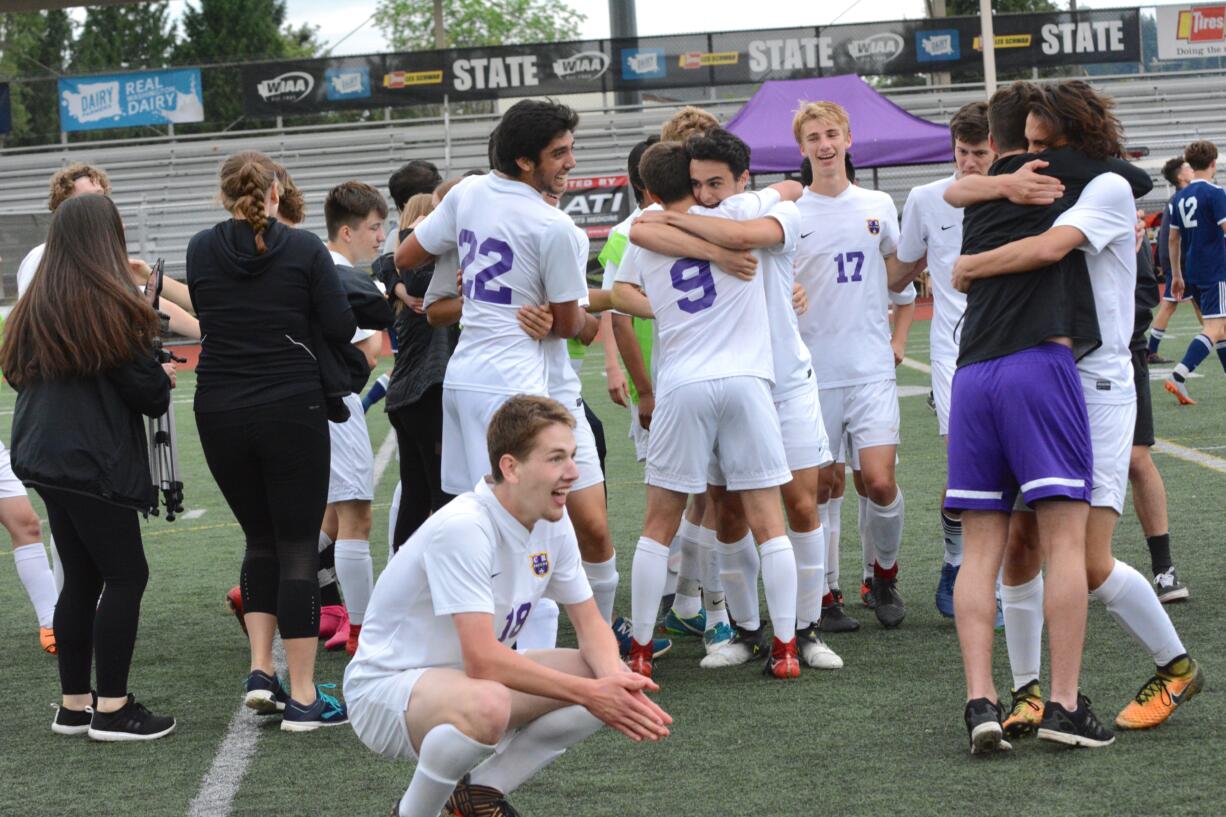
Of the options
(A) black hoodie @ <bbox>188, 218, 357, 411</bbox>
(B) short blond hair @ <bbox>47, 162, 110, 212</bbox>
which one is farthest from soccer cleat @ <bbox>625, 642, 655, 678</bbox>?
Answer: (B) short blond hair @ <bbox>47, 162, 110, 212</bbox>

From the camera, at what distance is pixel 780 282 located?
221 inches

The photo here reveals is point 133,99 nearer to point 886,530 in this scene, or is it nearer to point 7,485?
point 7,485

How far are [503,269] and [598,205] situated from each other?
853 inches

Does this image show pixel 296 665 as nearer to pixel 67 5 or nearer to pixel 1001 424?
pixel 1001 424

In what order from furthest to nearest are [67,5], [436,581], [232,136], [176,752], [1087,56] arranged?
[232,136], [67,5], [1087,56], [176,752], [436,581]

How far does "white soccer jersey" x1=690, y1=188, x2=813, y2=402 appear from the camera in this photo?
5.37 m

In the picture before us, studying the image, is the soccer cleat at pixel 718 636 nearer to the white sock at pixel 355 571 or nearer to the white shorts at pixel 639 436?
the white shorts at pixel 639 436

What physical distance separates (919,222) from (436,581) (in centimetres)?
327

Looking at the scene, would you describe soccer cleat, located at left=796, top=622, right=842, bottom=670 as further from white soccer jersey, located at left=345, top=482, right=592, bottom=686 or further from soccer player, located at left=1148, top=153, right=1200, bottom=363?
soccer player, located at left=1148, top=153, right=1200, bottom=363

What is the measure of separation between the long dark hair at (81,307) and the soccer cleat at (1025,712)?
9.59ft

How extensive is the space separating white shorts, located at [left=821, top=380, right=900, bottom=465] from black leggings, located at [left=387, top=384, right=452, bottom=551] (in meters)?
1.54

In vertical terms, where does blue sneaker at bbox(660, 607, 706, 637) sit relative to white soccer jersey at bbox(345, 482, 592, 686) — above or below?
below

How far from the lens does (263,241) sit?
191 inches

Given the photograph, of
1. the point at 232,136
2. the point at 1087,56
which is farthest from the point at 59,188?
the point at 232,136
